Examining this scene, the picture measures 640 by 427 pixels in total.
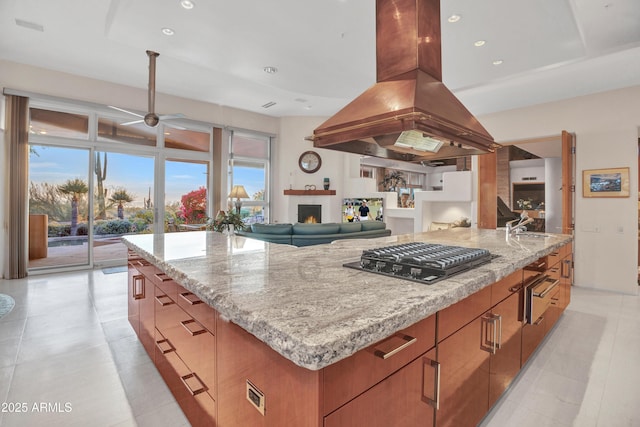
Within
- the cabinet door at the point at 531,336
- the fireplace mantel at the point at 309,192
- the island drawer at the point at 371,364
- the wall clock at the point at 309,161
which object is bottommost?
the cabinet door at the point at 531,336

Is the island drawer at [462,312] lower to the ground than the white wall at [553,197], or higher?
lower

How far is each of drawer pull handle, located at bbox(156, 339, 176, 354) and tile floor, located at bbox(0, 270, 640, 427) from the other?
334 millimetres

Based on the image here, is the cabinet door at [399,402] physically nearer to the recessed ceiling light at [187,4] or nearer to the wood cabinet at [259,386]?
the wood cabinet at [259,386]

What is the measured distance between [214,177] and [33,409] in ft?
17.5

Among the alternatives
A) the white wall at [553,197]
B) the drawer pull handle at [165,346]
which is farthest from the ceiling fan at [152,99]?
the white wall at [553,197]

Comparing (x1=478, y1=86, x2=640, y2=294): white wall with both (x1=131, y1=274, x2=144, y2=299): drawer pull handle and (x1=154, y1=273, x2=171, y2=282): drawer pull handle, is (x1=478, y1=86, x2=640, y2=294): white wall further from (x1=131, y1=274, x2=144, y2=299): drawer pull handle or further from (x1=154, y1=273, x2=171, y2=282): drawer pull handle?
(x1=131, y1=274, x2=144, y2=299): drawer pull handle

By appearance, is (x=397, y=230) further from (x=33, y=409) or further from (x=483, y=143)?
(x=33, y=409)

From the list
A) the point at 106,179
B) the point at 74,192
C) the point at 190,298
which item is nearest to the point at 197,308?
the point at 190,298

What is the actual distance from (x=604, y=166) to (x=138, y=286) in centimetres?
594

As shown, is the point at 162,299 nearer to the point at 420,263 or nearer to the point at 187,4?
the point at 420,263

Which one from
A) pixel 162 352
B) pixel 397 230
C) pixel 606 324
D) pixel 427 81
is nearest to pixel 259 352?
pixel 162 352

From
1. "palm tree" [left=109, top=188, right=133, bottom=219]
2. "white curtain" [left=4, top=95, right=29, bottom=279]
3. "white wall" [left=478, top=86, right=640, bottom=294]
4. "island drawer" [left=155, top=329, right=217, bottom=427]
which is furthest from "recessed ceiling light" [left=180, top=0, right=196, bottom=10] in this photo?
"white wall" [left=478, top=86, right=640, bottom=294]

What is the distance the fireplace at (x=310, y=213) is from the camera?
770cm

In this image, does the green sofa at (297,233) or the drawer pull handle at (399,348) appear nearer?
the drawer pull handle at (399,348)
